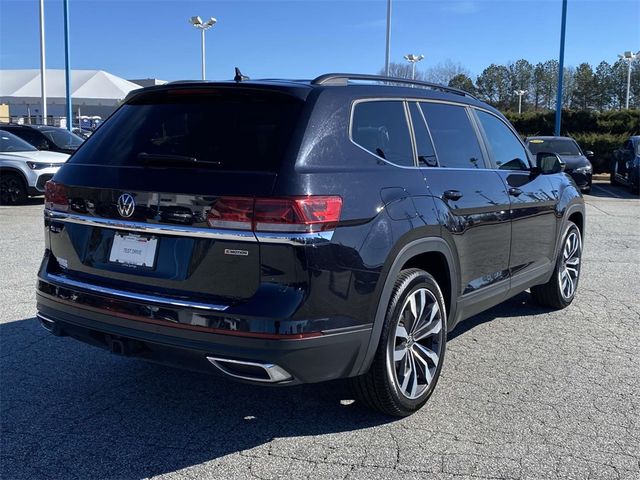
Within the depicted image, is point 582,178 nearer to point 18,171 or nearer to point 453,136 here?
point 18,171

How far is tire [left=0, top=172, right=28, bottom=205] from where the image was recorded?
13688mm

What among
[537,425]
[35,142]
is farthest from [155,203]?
[35,142]

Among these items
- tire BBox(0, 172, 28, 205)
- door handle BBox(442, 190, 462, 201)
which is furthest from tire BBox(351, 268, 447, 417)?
tire BBox(0, 172, 28, 205)

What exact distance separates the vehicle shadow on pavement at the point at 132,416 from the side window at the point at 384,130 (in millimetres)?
1532

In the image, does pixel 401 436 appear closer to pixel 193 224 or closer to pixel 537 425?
pixel 537 425

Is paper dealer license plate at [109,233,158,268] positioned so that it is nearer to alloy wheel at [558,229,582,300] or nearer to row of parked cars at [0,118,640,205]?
alloy wheel at [558,229,582,300]

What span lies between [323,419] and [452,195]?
1.58 meters

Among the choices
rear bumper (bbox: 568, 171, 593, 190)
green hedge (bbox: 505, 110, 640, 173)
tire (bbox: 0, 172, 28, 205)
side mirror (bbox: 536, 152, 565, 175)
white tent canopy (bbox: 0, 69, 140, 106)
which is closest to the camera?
side mirror (bbox: 536, 152, 565, 175)

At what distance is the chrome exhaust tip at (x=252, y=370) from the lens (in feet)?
9.80

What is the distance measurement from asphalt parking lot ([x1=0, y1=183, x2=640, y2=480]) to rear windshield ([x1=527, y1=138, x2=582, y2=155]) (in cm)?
1436

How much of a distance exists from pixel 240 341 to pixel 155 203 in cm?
81

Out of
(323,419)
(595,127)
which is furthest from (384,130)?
(595,127)

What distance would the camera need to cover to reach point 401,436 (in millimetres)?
3518

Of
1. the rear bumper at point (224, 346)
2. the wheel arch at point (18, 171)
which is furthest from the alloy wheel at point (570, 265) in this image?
the wheel arch at point (18, 171)
